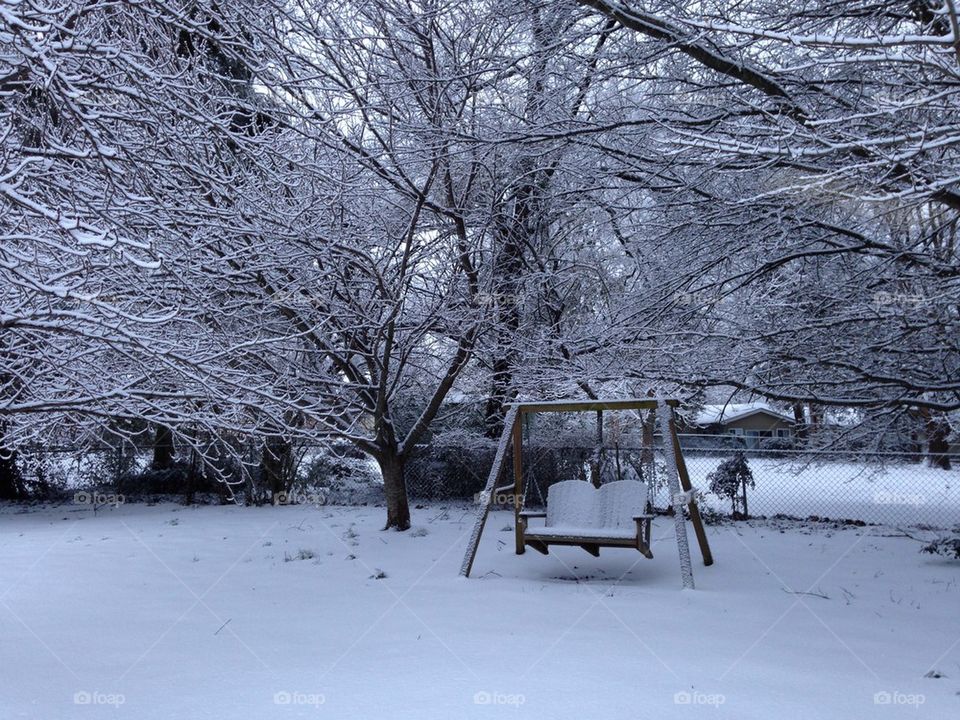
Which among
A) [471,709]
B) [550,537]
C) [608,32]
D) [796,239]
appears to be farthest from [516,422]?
[471,709]

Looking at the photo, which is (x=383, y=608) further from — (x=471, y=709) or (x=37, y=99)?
(x=37, y=99)

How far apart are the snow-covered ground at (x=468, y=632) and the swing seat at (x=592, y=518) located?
1.21ft

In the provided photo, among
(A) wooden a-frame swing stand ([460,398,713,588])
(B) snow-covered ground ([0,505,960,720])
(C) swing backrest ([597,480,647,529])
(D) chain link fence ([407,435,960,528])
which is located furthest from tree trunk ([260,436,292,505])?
(C) swing backrest ([597,480,647,529])

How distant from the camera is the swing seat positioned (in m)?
6.51

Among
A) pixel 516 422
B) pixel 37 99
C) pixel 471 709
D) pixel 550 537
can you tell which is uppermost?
pixel 37 99

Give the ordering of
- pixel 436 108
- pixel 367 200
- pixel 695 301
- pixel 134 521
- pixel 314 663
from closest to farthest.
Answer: pixel 314 663 → pixel 695 301 → pixel 436 108 → pixel 367 200 → pixel 134 521

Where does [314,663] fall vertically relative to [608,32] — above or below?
below

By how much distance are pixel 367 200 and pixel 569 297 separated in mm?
3420

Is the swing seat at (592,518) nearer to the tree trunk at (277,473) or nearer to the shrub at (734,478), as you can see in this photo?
the shrub at (734,478)

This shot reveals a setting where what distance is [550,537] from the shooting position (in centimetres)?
665

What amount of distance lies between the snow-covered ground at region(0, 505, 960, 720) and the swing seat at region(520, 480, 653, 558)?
37 centimetres

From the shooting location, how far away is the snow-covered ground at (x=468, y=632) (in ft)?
12.6

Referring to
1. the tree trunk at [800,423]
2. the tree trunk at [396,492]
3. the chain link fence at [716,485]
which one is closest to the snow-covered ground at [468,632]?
the tree trunk at [396,492]

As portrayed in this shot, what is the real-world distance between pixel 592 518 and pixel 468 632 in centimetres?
245
